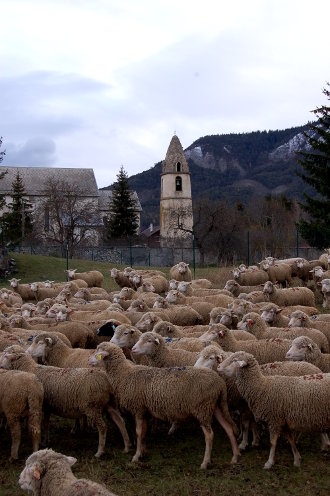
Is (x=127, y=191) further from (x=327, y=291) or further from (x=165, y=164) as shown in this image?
(x=327, y=291)

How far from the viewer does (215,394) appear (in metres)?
7.24

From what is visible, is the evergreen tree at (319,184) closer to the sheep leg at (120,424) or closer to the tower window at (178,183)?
the sheep leg at (120,424)

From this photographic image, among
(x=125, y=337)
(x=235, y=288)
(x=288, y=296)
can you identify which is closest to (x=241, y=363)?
Result: (x=125, y=337)

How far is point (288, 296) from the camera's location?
15648 millimetres

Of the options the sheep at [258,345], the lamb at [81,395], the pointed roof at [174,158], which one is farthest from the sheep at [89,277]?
the pointed roof at [174,158]

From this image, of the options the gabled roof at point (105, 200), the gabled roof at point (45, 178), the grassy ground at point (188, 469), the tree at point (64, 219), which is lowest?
the grassy ground at point (188, 469)

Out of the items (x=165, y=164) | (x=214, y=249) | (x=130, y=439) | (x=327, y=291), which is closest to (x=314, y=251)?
(x=214, y=249)

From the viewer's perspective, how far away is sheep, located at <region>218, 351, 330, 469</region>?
273 inches

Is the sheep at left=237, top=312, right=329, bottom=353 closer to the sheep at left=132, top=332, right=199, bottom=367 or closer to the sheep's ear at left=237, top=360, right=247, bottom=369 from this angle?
the sheep at left=132, top=332, right=199, bottom=367

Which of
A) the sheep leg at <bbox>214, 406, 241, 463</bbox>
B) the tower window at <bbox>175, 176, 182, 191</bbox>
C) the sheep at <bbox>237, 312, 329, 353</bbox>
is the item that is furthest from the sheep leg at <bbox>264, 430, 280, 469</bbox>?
the tower window at <bbox>175, 176, 182, 191</bbox>

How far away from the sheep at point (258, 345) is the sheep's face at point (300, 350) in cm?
65

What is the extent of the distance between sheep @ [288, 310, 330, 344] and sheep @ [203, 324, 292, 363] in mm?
1151

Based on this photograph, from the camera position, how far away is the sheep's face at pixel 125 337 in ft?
30.7

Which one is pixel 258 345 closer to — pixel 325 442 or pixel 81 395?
pixel 325 442
